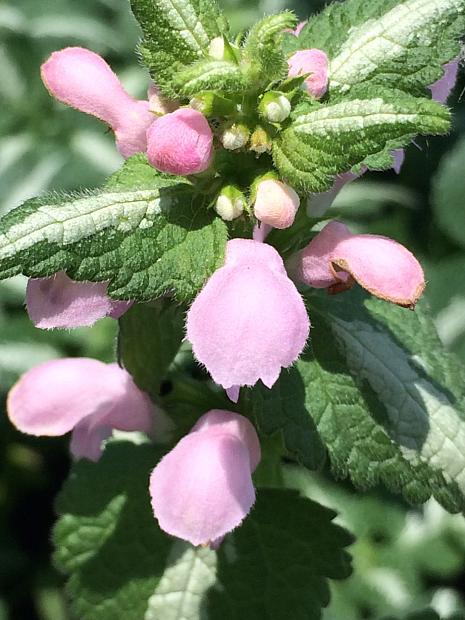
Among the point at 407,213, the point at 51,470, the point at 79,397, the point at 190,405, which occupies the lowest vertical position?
the point at 407,213

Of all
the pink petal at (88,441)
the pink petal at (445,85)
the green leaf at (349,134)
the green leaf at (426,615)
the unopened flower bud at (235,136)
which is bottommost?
the green leaf at (426,615)

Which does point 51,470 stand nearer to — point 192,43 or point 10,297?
point 10,297

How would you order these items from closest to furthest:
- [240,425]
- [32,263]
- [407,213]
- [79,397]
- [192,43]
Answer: [32,263] → [192,43] → [240,425] → [79,397] → [407,213]

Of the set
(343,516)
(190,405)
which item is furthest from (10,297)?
(190,405)

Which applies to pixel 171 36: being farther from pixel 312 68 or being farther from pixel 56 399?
pixel 56 399

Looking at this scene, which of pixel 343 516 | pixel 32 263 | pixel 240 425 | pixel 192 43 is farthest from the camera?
pixel 343 516

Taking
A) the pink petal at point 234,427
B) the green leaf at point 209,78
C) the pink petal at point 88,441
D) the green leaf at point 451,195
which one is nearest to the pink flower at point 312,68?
the green leaf at point 209,78

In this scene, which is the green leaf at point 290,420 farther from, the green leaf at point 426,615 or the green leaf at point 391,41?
the green leaf at point 426,615

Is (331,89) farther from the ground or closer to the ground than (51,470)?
farther from the ground

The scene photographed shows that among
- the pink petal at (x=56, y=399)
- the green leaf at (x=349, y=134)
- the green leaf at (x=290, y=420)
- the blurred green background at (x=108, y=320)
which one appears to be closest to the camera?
the green leaf at (x=349, y=134)
